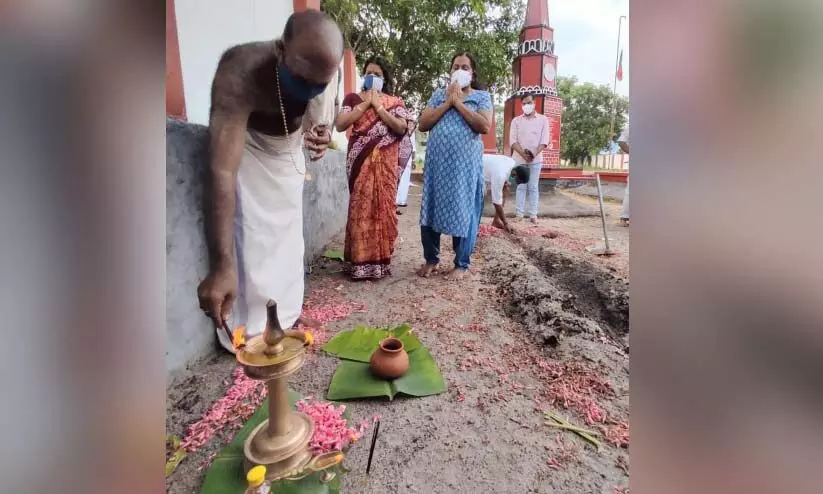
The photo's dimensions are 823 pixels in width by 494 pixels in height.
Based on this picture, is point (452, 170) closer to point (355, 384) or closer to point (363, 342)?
point (363, 342)

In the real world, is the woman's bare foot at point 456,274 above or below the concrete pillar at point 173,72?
below

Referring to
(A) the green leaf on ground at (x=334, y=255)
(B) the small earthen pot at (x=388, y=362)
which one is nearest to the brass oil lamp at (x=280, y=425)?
(B) the small earthen pot at (x=388, y=362)

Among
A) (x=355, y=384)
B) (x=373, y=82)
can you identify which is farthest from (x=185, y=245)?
(x=373, y=82)

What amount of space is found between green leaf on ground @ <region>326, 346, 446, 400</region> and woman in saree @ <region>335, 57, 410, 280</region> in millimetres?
1210

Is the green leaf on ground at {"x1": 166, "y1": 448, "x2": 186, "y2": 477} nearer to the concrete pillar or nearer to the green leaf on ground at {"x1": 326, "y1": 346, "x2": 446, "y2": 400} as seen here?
the green leaf on ground at {"x1": 326, "y1": 346, "x2": 446, "y2": 400}

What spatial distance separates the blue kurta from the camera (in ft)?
8.82

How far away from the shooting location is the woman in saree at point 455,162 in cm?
258

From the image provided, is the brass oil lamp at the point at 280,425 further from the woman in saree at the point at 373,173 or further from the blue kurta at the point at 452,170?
the blue kurta at the point at 452,170

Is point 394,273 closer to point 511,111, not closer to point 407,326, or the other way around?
point 407,326

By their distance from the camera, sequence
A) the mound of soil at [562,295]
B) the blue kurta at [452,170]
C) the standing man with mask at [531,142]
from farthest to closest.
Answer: the standing man with mask at [531,142] → the blue kurta at [452,170] → the mound of soil at [562,295]

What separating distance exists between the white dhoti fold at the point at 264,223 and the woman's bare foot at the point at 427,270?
1.52m
